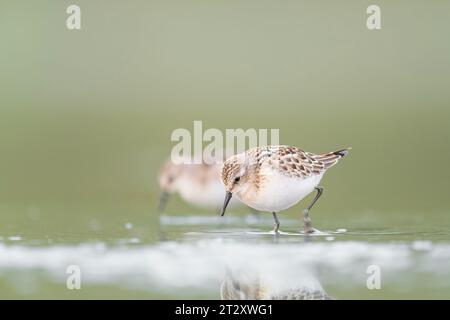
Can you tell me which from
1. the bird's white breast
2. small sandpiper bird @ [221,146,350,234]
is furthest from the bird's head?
the bird's white breast

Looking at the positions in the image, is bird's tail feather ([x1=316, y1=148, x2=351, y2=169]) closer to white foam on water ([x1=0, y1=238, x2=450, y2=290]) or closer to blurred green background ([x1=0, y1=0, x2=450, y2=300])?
blurred green background ([x1=0, y1=0, x2=450, y2=300])

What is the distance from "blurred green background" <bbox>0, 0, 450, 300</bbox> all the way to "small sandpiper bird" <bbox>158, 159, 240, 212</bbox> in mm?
347

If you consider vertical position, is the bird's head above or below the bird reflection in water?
above

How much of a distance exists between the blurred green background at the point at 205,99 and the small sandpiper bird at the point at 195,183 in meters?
0.35

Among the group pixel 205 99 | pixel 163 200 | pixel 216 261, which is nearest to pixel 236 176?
pixel 216 261

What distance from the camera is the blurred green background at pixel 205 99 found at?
12461 mm

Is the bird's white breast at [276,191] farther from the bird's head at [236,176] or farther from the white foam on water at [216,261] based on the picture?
the white foam on water at [216,261]

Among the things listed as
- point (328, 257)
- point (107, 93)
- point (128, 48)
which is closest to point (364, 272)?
point (328, 257)

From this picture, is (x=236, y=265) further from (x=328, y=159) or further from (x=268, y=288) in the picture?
(x=328, y=159)

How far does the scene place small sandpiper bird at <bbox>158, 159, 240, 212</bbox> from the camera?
1170 centimetres

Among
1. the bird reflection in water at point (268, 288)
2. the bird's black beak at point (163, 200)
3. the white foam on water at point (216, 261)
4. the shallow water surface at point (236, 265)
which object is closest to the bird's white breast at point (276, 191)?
the shallow water surface at point (236, 265)

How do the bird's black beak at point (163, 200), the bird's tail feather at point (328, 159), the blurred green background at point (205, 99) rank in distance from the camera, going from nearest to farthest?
the bird's tail feather at point (328, 159) < the blurred green background at point (205, 99) < the bird's black beak at point (163, 200)

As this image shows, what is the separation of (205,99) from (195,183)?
24.5ft
